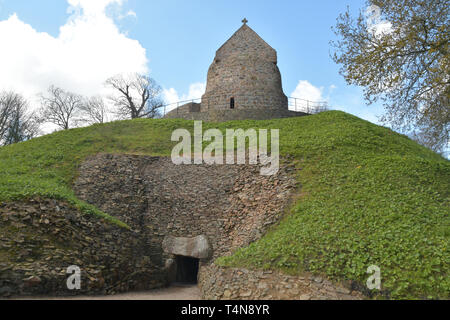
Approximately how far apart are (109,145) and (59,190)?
6475mm

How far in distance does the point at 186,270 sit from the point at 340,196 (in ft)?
25.0

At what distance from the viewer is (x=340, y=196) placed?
39.3 ft

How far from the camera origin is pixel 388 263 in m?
8.02

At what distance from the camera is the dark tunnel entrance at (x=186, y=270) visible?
13688mm

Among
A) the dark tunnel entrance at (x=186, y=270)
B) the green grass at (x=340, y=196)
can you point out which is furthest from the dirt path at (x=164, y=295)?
the green grass at (x=340, y=196)

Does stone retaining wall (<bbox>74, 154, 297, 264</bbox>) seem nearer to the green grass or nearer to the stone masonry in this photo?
the green grass

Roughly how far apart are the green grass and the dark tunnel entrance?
4.21 metres

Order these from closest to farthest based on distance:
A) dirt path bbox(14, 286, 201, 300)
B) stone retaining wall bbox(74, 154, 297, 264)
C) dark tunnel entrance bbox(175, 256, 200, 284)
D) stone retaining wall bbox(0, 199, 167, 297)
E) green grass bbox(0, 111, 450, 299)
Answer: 1. green grass bbox(0, 111, 450, 299)
2. stone retaining wall bbox(0, 199, 167, 297)
3. dirt path bbox(14, 286, 201, 300)
4. stone retaining wall bbox(74, 154, 297, 264)
5. dark tunnel entrance bbox(175, 256, 200, 284)

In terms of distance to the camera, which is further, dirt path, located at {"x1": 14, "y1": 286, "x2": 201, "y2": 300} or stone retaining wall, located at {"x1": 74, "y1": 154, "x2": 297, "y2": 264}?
stone retaining wall, located at {"x1": 74, "y1": 154, "x2": 297, "y2": 264}

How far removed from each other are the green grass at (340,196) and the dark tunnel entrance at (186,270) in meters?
4.21

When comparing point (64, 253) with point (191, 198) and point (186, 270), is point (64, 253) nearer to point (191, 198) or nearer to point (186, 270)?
point (186, 270)

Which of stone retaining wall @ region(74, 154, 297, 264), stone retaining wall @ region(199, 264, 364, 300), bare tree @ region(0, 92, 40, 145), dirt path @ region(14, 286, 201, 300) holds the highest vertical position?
bare tree @ region(0, 92, 40, 145)

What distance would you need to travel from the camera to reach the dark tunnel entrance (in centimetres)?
1369


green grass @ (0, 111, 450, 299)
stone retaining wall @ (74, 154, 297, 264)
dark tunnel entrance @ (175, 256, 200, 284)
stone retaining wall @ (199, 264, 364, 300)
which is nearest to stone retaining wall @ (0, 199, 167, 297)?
green grass @ (0, 111, 450, 299)
